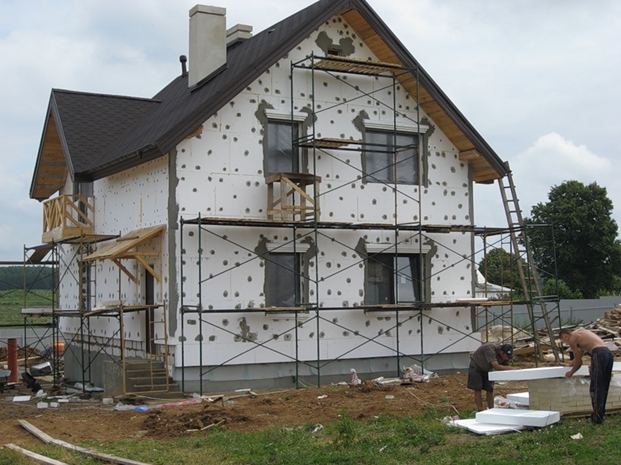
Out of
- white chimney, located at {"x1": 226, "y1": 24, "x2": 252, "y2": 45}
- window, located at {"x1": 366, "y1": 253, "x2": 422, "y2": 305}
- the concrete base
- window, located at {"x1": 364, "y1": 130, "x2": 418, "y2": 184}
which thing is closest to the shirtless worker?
the concrete base

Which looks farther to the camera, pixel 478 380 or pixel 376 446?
pixel 478 380

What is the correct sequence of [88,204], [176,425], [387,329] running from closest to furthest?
[176,425] → [387,329] → [88,204]

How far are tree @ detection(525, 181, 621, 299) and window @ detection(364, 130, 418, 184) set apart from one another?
36.0 m

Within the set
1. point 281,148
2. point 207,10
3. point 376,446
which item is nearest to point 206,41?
point 207,10

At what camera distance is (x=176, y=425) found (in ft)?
47.6

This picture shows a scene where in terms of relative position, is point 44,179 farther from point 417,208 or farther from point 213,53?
point 417,208

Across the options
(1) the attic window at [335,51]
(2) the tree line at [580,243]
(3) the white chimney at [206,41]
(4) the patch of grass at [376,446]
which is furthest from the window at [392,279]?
(2) the tree line at [580,243]

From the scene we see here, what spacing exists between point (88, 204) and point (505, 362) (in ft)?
42.6

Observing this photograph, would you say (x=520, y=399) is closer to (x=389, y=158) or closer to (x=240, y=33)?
(x=389, y=158)

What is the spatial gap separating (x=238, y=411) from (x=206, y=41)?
1044cm

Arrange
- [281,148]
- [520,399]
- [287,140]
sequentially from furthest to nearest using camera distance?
[287,140]
[281,148]
[520,399]

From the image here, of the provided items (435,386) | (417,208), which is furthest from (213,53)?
(435,386)

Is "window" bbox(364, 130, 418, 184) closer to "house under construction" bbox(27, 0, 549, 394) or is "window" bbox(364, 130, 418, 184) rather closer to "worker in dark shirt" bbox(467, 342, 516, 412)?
"house under construction" bbox(27, 0, 549, 394)

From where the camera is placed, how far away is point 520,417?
1272 cm
